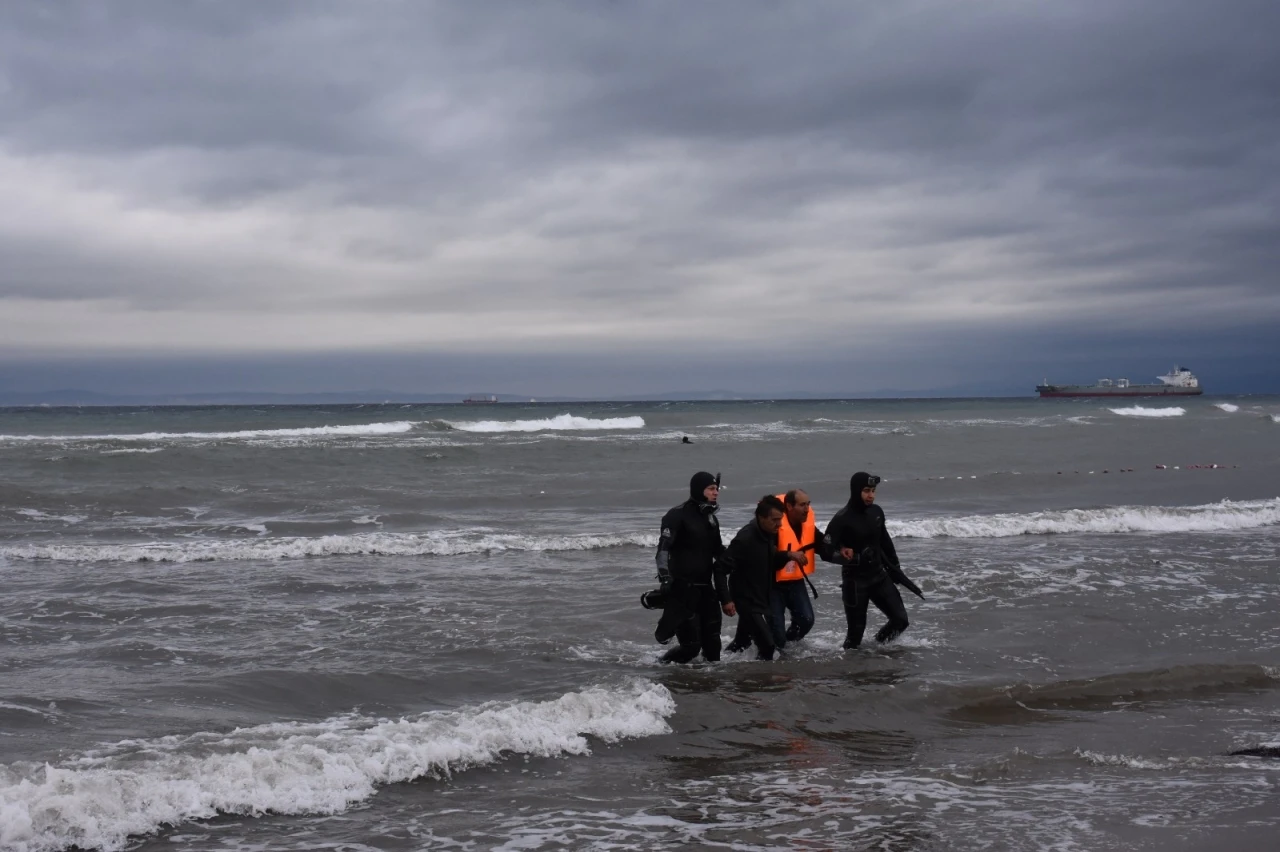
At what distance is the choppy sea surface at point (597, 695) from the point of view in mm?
5383

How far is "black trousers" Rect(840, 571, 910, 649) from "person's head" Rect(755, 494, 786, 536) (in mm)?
950

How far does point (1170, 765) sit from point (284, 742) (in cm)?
552

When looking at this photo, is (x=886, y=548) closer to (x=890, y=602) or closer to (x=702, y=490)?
(x=890, y=602)

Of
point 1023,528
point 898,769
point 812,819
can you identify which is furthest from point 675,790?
point 1023,528

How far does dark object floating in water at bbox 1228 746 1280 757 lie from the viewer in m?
6.30

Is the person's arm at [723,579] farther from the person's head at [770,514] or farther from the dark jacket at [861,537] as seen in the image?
the dark jacket at [861,537]

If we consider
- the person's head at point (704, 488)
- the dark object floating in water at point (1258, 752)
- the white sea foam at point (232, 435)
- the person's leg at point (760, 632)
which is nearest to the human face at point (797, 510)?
the person's leg at point (760, 632)

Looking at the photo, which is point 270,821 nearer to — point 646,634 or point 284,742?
point 284,742

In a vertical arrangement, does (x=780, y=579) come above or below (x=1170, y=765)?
above

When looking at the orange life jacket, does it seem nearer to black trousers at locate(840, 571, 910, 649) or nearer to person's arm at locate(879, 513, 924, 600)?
black trousers at locate(840, 571, 910, 649)

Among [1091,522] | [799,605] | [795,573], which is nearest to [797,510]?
[795,573]

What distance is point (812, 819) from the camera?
5.35 meters

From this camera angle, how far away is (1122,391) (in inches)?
5492

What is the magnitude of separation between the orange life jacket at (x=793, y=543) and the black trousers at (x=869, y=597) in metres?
0.39
